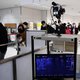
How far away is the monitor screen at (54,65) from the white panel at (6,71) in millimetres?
315

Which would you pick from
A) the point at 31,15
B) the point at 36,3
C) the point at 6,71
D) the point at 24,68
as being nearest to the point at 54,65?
the point at 24,68

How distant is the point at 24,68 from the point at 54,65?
1.55 ft

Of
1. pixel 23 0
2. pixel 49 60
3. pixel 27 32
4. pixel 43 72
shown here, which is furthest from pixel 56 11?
pixel 23 0

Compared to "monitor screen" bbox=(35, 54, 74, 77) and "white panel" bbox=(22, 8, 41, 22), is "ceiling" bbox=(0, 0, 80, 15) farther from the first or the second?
"monitor screen" bbox=(35, 54, 74, 77)

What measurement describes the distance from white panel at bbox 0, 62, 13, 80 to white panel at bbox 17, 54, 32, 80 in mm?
188

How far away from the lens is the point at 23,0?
800 cm

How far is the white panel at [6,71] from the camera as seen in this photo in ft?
5.95

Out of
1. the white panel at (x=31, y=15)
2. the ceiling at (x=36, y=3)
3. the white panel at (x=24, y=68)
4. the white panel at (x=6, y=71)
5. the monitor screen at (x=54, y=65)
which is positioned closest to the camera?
the white panel at (x=6, y=71)

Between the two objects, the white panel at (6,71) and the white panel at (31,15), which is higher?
the white panel at (31,15)

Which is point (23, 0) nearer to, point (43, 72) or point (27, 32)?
point (27, 32)

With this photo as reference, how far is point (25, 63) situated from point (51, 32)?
558mm

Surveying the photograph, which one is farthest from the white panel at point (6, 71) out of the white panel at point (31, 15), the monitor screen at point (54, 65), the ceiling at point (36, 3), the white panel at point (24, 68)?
the white panel at point (31, 15)

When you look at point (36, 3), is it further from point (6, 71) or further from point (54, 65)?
point (6, 71)

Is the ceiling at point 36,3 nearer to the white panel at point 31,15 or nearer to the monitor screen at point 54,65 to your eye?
the white panel at point 31,15
